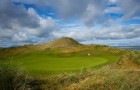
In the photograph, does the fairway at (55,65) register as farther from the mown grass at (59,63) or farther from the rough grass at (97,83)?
the rough grass at (97,83)

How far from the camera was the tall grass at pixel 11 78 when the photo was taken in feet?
18.9

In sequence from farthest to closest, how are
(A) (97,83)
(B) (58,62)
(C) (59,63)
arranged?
(B) (58,62) → (C) (59,63) → (A) (97,83)

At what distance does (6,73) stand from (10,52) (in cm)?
3950

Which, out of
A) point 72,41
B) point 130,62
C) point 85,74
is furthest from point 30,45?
point 85,74

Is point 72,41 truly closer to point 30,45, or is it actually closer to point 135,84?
point 30,45

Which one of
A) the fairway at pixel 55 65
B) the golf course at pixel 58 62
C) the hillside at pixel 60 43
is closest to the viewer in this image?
the golf course at pixel 58 62

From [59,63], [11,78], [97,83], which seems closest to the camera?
[11,78]

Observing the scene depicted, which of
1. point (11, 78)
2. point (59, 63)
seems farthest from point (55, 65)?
point (11, 78)

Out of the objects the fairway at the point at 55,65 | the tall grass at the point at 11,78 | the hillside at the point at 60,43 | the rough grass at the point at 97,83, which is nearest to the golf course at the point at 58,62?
the fairway at the point at 55,65

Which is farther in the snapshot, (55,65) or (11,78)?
(55,65)

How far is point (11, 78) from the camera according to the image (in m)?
5.98

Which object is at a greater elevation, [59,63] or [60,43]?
[60,43]

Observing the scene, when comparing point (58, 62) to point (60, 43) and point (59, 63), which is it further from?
point (60, 43)

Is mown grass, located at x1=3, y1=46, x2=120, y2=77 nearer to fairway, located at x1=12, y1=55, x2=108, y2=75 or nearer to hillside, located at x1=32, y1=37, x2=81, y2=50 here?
fairway, located at x1=12, y1=55, x2=108, y2=75
